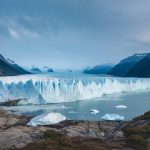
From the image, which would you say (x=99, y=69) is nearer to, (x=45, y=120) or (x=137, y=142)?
(x=45, y=120)

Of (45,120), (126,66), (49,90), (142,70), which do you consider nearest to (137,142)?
(45,120)

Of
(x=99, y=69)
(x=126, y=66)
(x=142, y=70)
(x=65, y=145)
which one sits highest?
(x=126, y=66)

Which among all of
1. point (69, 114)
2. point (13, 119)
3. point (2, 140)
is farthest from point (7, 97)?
point (2, 140)

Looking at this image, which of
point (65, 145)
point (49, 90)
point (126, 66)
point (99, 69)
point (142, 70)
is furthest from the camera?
point (99, 69)

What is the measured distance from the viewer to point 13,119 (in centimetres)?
2339

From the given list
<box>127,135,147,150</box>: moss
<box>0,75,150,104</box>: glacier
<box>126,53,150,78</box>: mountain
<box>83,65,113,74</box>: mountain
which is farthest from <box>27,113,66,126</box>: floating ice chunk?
<box>83,65,113,74</box>: mountain

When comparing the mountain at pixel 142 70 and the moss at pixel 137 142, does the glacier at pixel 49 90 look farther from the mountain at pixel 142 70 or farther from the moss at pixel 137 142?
the mountain at pixel 142 70

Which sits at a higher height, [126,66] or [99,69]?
[126,66]

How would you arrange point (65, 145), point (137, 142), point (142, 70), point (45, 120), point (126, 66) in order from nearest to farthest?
point (65, 145), point (137, 142), point (45, 120), point (142, 70), point (126, 66)

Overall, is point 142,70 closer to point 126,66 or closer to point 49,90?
point 126,66

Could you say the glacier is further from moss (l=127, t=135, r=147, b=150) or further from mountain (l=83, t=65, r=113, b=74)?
mountain (l=83, t=65, r=113, b=74)

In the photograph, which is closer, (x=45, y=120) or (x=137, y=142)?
(x=137, y=142)

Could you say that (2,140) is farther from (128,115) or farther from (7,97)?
(7,97)

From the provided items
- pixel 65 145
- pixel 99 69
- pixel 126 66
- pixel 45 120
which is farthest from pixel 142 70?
pixel 65 145
